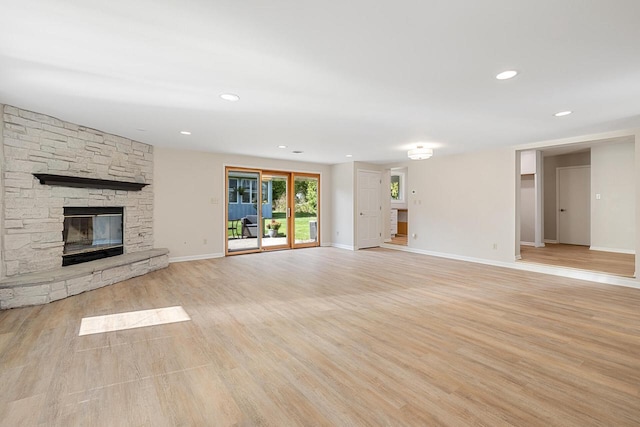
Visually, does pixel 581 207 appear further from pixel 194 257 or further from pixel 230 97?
pixel 194 257

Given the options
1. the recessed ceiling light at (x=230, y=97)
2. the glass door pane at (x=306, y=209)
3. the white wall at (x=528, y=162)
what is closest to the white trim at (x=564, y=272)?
the white wall at (x=528, y=162)

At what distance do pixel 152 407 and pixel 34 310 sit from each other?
270 cm

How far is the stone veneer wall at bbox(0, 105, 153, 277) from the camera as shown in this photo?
11.5 ft

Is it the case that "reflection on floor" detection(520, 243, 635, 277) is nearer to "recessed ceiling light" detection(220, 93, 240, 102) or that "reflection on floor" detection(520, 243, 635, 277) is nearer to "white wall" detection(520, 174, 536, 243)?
"white wall" detection(520, 174, 536, 243)

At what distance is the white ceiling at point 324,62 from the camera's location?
5.52 ft

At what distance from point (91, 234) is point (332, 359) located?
459 cm

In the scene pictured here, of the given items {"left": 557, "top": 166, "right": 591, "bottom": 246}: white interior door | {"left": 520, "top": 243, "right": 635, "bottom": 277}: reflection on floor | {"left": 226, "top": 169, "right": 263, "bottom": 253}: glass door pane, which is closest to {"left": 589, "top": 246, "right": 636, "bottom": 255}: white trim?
{"left": 520, "top": 243, "right": 635, "bottom": 277}: reflection on floor

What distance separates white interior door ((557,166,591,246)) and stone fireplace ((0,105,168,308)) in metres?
9.95

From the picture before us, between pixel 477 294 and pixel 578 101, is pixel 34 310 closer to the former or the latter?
pixel 477 294

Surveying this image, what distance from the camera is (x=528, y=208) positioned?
7.81 metres

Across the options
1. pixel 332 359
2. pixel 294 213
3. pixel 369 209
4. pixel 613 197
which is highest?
pixel 613 197

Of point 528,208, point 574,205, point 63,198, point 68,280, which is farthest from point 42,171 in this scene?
point 574,205

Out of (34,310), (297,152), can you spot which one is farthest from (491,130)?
(34,310)

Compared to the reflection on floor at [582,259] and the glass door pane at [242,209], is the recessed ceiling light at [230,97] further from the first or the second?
the reflection on floor at [582,259]
